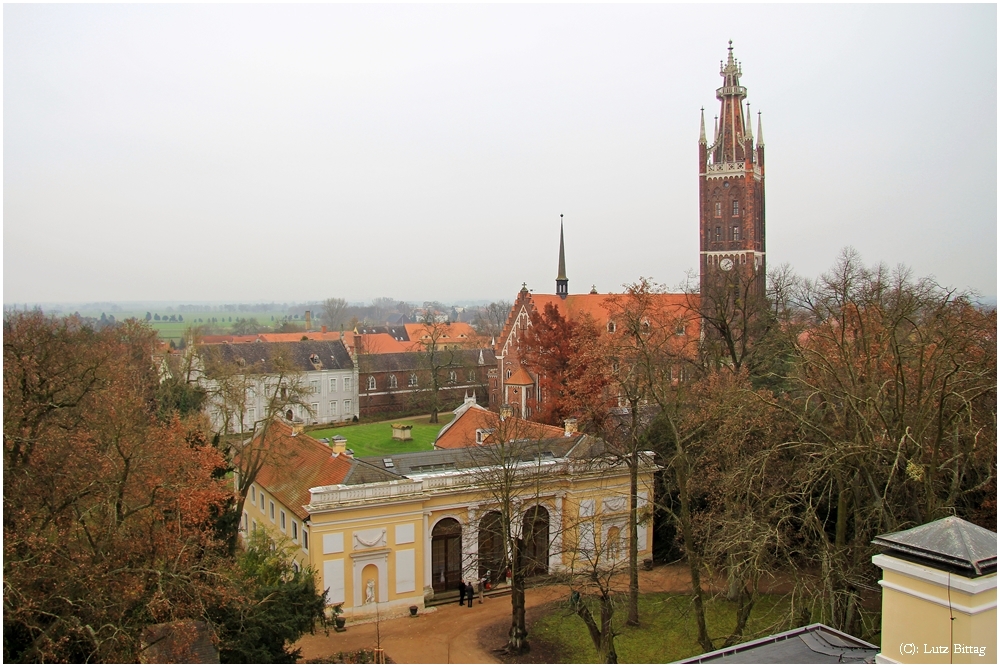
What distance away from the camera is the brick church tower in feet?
155

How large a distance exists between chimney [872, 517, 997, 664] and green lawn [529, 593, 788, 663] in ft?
32.5

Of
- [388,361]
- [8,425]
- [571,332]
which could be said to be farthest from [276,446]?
[388,361]

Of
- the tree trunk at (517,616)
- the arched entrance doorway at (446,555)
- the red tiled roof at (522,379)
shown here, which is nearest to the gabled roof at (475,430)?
the arched entrance doorway at (446,555)

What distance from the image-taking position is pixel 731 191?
47781 millimetres

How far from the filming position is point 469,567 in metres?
20.7

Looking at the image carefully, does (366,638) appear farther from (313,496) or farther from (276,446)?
(276,446)

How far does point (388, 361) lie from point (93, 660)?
149 ft

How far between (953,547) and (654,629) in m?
13.6

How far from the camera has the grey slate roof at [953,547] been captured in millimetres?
6484

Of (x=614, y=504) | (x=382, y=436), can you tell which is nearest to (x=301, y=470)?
(x=614, y=504)

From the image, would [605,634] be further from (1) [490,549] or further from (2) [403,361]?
(2) [403,361]

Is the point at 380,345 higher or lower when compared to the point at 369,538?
higher

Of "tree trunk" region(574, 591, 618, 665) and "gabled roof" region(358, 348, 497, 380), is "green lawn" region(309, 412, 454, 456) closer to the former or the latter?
"gabled roof" region(358, 348, 497, 380)

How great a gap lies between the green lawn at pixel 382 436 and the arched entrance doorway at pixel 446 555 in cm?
1699
